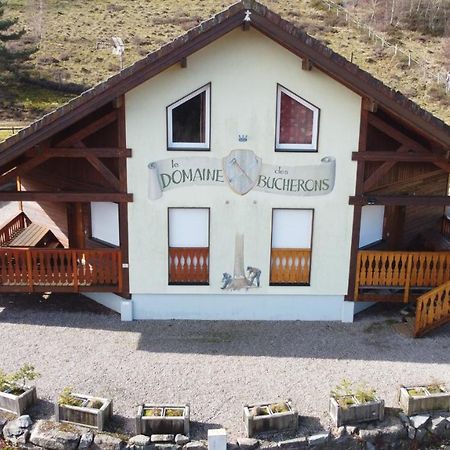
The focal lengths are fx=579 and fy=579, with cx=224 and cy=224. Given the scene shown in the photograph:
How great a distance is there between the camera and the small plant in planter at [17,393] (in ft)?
38.6

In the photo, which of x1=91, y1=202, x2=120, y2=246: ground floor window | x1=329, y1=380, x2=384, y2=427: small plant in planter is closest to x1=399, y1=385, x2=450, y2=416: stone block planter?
x1=329, y1=380, x2=384, y2=427: small plant in planter

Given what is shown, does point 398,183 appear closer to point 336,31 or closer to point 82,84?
point 82,84

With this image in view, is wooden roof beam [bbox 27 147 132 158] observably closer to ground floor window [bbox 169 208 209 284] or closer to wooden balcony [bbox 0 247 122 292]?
ground floor window [bbox 169 208 209 284]

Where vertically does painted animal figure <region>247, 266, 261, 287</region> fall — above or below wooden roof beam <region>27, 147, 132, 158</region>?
below

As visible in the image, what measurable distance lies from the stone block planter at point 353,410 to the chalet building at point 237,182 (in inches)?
163

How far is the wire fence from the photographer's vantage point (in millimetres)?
57875

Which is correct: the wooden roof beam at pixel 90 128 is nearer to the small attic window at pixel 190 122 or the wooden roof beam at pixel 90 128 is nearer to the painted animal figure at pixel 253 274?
the small attic window at pixel 190 122

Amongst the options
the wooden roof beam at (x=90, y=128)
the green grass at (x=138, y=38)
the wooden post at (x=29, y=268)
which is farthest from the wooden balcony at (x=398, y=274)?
the green grass at (x=138, y=38)

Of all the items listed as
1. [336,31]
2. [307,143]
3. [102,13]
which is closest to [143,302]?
[307,143]

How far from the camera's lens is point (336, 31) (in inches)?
2837

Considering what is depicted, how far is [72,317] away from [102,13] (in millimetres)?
69885

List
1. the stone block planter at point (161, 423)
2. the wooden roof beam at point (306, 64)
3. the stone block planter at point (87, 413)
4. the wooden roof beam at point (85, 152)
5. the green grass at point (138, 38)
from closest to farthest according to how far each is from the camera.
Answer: the stone block planter at point (161, 423), the stone block planter at point (87, 413), the wooden roof beam at point (306, 64), the wooden roof beam at point (85, 152), the green grass at point (138, 38)

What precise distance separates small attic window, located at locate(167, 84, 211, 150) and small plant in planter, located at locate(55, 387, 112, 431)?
21.3 feet

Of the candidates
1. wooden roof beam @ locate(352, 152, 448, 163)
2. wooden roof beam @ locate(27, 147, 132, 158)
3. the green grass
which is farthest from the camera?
the green grass
